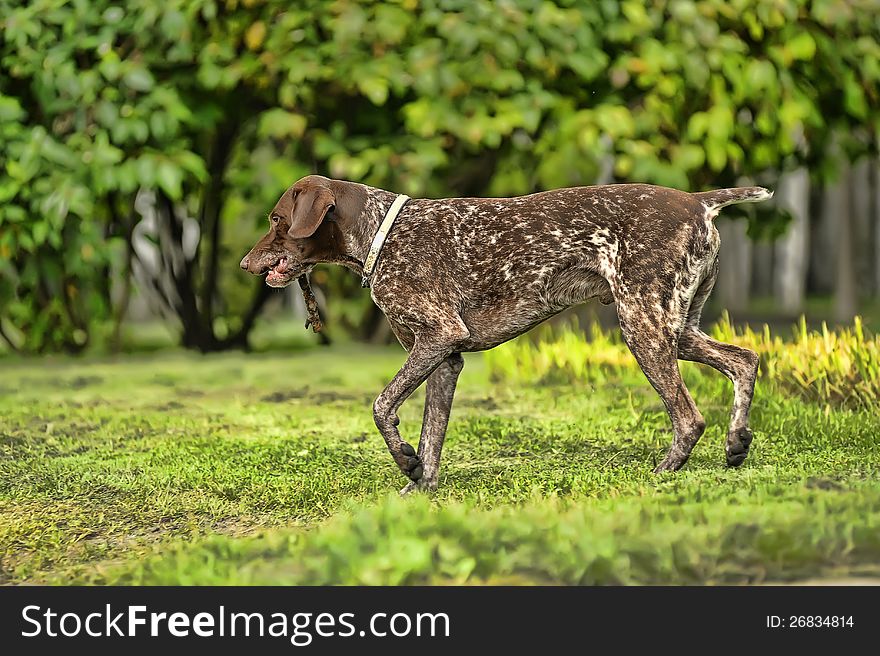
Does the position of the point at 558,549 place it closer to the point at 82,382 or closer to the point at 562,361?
the point at 562,361

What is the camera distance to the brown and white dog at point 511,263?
215 inches

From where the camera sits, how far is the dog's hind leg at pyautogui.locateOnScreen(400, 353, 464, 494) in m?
5.77

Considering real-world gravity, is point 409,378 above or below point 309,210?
below

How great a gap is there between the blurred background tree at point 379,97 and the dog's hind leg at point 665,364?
468 centimetres

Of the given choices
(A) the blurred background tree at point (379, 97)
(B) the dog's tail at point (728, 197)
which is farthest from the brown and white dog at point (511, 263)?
(A) the blurred background tree at point (379, 97)

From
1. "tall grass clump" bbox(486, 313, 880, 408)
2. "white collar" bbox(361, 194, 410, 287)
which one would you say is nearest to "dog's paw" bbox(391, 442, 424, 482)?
"white collar" bbox(361, 194, 410, 287)

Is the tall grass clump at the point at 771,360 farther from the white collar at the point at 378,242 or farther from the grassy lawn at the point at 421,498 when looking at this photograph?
the white collar at the point at 378,242

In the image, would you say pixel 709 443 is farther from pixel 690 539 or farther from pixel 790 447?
pixel 690 539

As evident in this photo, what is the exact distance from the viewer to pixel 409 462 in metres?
5.50

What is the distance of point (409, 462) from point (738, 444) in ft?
5.18

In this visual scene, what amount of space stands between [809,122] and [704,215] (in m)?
5.77

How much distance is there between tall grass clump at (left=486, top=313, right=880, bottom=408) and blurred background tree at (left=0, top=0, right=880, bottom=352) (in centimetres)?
154

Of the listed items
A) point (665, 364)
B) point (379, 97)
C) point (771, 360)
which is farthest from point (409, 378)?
point (379, 97)

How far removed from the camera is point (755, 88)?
10.2 m
